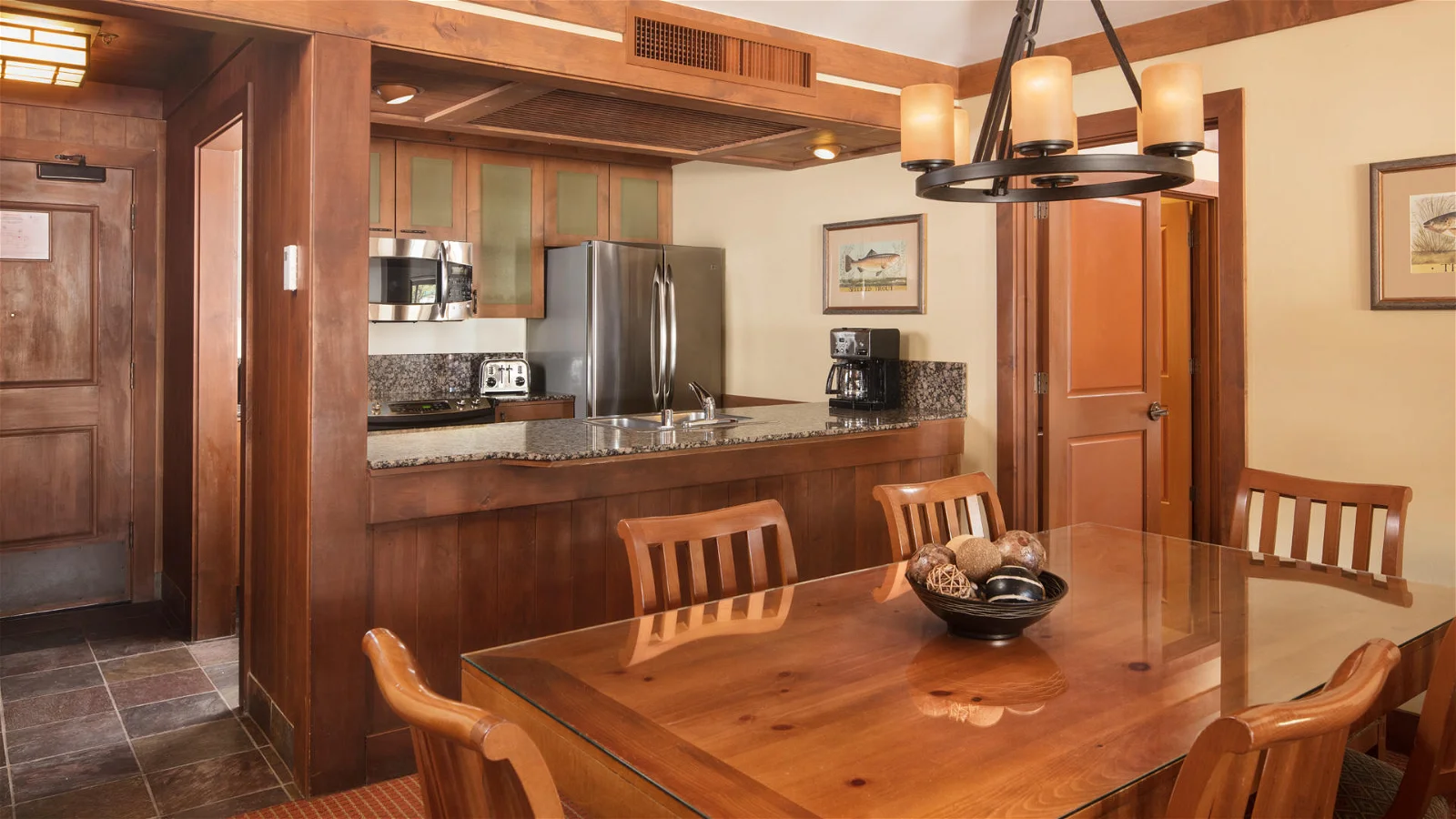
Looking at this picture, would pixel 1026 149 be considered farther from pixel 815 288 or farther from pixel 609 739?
pixel 815 288

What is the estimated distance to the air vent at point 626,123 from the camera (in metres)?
3.59

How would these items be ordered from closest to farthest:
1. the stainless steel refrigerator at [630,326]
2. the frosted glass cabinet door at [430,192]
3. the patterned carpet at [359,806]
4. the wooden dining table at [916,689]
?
the wooden dining table at [916,689]
the patterned carpet at [359,806]
the frosted glass cabinet door at [430,192]
the stainless steel refrigerator at [630,326]

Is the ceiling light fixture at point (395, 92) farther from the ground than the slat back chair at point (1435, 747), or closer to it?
farther from the ground

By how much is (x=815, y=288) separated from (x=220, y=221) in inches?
100

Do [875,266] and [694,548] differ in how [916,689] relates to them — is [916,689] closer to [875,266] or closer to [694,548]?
[694,548]

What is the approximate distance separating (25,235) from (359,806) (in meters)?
3.03

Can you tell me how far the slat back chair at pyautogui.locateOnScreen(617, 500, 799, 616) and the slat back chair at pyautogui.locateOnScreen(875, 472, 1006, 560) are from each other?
0.29m

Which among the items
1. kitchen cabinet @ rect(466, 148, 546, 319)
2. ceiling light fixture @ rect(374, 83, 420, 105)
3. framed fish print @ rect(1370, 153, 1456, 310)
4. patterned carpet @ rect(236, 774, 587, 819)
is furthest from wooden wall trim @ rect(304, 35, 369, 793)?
framed fish print @ rect(1370, 153, 1456, 310)

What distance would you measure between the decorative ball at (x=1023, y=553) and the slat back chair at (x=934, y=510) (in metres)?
0.52

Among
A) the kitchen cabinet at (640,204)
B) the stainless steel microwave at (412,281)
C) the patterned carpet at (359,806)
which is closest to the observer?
the patterned carpet at (359,806)

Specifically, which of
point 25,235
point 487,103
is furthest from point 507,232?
point 25,235

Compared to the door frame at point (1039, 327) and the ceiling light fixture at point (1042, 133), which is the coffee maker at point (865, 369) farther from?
the ceiling light fixture at point (1042, 133)

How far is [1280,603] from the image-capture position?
2.02 metres

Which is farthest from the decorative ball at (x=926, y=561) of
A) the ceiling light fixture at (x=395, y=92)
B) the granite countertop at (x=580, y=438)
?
the ceiling light fixture at (x=395, y=92)
